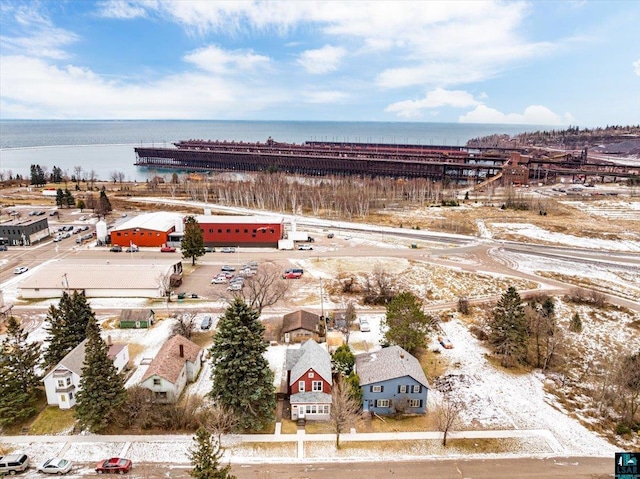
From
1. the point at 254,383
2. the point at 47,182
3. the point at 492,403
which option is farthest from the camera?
the point at 47,182

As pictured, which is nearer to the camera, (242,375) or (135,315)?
(242,375)

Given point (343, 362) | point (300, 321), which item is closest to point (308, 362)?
point (343, 362)

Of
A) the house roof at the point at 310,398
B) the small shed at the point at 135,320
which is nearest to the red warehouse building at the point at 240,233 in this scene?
the small shed at the point at 135,320

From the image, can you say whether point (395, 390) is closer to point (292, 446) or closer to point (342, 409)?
point (342, 409)

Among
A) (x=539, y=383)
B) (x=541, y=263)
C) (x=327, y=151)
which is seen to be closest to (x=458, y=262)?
(x=541, y=263)

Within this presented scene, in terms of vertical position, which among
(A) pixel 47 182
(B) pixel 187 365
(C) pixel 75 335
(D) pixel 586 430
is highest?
(A) pixel 47 182

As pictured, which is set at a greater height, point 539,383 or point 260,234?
point 260,234

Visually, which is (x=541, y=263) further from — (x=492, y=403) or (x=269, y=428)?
(x=269, y=428)
